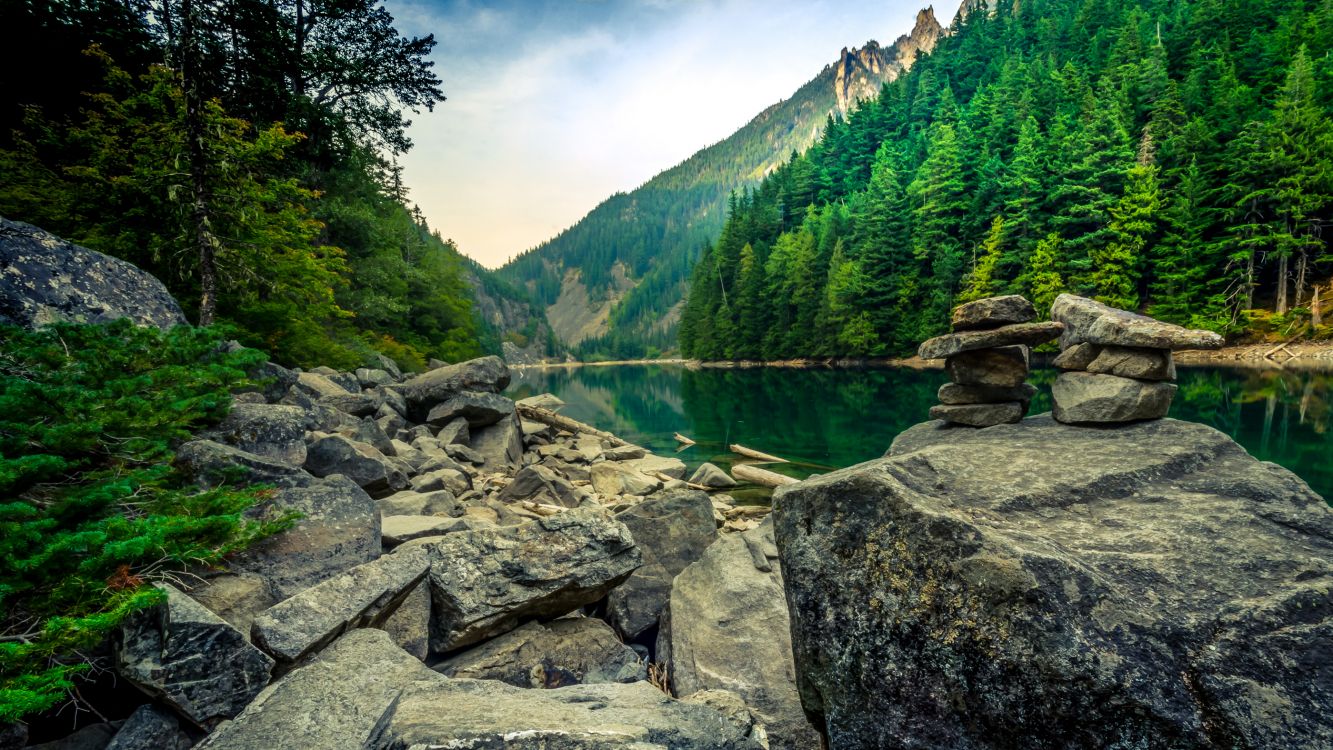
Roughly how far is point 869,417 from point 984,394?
17.8 metres

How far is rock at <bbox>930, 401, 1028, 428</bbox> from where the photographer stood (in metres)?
5.64

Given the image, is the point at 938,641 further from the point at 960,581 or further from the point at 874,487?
the point at 874,487

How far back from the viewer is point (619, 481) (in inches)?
529

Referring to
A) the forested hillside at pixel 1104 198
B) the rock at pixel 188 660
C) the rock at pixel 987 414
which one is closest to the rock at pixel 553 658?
the rock at pixel 188 660

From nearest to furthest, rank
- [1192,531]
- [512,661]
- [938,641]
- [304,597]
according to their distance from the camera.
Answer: [938,641] < [1192,531] < [304,597] < [512,661]

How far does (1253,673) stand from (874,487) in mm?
1763

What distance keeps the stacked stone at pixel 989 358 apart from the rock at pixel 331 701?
570 cm

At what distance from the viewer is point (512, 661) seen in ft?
14.4

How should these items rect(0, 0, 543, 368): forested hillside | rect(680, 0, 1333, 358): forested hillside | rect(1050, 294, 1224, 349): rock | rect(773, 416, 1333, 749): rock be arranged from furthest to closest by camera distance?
rect(680, 0, 1333, 358): forested hillside → rect(0, 0, 543, 368): forested hillside → rect(1050, 294, 1224, 349): rock → rect(773, 416, 1333, 749): rock

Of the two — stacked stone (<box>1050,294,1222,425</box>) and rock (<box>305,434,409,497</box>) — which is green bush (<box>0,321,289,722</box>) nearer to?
rock (<box>305,434,409,497</box>)

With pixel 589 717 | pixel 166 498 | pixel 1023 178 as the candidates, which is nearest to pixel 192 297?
pixel 166 498

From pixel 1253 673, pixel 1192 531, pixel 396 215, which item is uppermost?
pixel 396 215

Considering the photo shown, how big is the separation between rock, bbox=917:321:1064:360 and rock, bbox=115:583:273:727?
6059 mm

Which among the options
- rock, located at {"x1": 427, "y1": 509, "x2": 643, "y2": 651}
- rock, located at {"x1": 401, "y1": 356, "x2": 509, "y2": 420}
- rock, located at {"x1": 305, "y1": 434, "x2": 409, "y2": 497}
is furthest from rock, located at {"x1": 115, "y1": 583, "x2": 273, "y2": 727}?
rock, located at {"x1": 401, "y1": 356, "x2": 509, "y2": 420}
